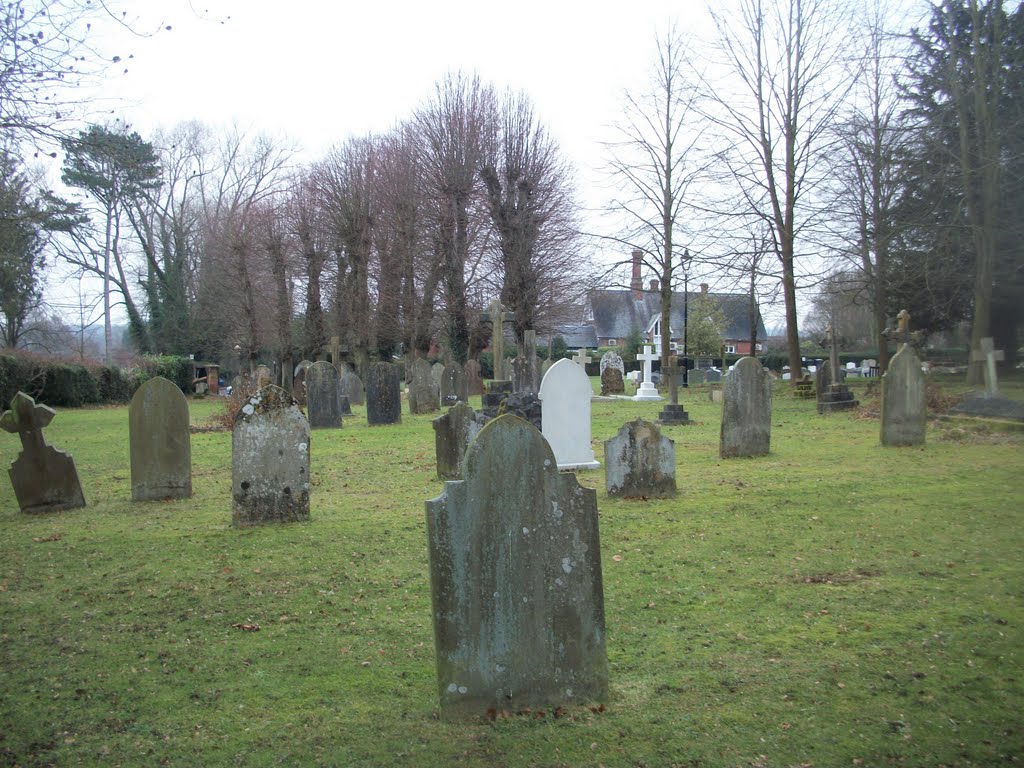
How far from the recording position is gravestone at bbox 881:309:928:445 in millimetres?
13414

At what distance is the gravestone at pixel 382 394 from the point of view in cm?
2116

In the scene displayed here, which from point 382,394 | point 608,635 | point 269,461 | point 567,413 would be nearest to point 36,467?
point 269,461

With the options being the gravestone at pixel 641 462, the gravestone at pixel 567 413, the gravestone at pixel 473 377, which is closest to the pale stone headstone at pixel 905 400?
the gravestone at pixel 567 413

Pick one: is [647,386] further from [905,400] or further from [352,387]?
[905,400]

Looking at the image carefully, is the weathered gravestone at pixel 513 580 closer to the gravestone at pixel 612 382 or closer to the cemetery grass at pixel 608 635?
the cemetery grass at pixel 608 635

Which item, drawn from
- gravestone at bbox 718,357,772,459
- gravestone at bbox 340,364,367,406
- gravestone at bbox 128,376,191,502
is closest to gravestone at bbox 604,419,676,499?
gravestone at bbox 718,357,772,459

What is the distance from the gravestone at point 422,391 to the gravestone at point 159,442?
1514 cm

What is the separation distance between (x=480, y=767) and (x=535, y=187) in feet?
106

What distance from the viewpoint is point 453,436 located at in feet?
37.9

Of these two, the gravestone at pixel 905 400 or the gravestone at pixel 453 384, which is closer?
the gravestone at pixel 905 400

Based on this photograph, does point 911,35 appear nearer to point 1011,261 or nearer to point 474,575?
point 1011,261

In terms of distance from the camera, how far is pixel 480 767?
352 cm

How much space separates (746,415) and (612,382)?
19752mm

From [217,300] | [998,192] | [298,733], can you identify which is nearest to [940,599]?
[298,733]
